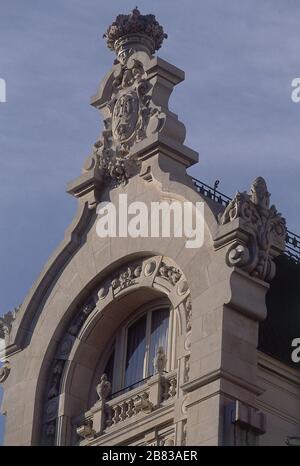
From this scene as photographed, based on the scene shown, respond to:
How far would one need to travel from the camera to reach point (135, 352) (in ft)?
142

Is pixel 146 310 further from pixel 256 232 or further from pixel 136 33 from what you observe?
pixel 136 33

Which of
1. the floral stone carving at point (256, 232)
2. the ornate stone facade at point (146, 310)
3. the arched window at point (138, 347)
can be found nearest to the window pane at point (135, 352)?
the arched window at point (138, 347)

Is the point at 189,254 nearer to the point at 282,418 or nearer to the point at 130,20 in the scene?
the point at 282,418

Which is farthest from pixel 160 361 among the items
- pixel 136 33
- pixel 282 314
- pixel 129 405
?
pixel 136 33

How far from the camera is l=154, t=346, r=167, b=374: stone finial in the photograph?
41.6 metres

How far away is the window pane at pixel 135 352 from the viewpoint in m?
42.8

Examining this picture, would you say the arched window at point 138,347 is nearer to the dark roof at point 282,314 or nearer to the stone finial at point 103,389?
the stone finial at point 103,389

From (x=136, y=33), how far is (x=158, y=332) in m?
6.34

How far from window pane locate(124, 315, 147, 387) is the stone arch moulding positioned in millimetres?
384

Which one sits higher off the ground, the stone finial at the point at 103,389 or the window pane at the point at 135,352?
the window pane at the point at 135,352

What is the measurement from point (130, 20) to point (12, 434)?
27.8 feet

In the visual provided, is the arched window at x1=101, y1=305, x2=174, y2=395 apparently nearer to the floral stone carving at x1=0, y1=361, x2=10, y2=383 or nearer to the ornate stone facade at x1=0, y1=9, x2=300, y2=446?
the ornate stone facade at x1=0, y1=9, x2=300, y2=446

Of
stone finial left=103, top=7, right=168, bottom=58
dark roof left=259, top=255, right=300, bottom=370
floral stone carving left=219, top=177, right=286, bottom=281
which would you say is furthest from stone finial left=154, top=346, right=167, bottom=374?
stone finial left=103, top=7, right=168, bottom=58
